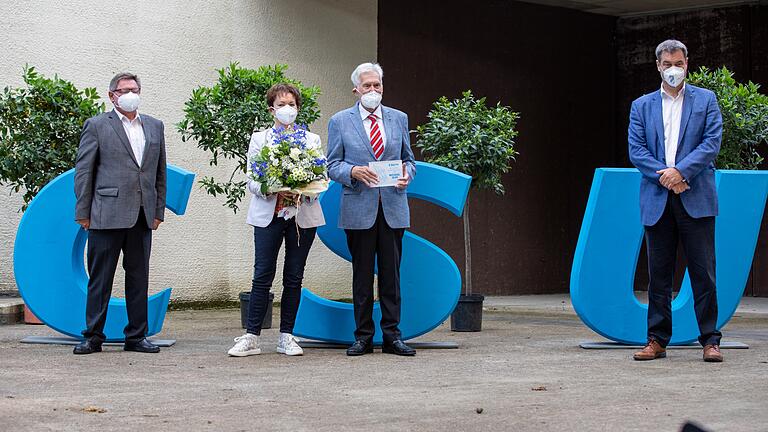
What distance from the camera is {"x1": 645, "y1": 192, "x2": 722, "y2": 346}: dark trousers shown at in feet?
23.5

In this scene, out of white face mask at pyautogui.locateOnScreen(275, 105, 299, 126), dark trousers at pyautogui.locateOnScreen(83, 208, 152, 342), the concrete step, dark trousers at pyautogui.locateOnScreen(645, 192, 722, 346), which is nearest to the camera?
dark trousers at pyautogui.locateOnScreen(645, 192, 722, 346)

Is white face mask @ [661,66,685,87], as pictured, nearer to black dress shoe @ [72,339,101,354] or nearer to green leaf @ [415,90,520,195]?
green leaf @ [415,90,520,195]

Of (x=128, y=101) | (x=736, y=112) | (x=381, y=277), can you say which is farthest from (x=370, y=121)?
(x=736, y=112)

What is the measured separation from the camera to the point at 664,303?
7.35 meters

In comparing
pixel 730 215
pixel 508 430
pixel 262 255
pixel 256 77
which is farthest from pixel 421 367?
pixel 256 77

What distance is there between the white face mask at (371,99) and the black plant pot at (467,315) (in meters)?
2.66

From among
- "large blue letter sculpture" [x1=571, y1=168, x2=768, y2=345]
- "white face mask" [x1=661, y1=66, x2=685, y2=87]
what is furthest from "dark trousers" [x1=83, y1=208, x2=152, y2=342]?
"white face mask" [x1=661, y1=66, x2=685, y2=87]

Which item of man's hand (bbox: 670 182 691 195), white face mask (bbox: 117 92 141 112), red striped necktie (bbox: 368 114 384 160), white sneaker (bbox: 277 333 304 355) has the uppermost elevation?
white face mask (bbox: 117 92 141 112)

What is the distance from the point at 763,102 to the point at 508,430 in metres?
6.13

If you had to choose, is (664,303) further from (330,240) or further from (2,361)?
(2,361)

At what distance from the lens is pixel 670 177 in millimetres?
7031

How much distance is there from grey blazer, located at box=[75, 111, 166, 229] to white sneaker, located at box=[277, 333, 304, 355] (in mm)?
1191

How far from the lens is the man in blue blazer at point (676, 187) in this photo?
23.3 ft

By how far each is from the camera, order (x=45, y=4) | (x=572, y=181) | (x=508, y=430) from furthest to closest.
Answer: (x=572, y=181) → (x=45, y=4) → (x=508, y=430)
